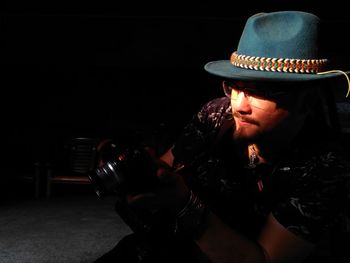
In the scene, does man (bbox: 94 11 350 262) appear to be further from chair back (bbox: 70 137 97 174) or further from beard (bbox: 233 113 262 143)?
chair back (bbox: 70 137 97 174)

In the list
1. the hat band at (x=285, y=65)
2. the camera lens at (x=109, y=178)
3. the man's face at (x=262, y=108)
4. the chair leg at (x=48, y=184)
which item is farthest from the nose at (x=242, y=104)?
the chair leg at (x=48, y=184)

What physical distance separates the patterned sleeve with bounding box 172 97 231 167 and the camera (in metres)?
0.64

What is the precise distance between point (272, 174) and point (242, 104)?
14.6 inches

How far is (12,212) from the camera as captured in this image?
467cm

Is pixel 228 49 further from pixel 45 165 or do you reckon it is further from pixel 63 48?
pixel 45 165

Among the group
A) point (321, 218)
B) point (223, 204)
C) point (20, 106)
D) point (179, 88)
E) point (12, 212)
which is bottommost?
point (12, 212)

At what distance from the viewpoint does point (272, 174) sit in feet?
6.31

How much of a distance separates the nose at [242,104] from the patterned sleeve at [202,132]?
335 mm

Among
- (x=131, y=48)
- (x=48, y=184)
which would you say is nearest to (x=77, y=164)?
(x=48, y=184)

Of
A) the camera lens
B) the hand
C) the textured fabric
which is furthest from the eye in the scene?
the camera lens

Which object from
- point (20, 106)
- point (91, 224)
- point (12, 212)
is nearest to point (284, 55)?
point (91, 224)

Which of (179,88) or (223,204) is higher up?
(223,204)

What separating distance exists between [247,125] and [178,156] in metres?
0.54

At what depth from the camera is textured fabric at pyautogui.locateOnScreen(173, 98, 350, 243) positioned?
1.70 metres
